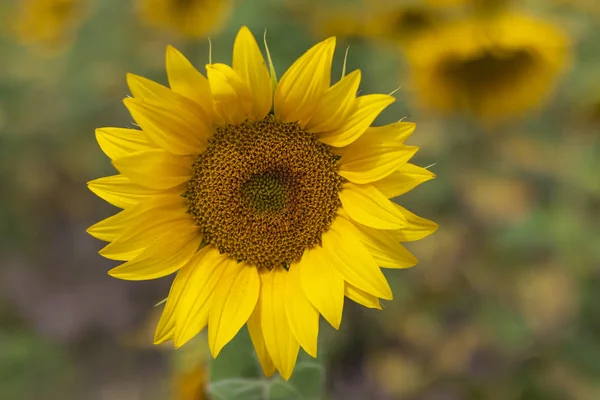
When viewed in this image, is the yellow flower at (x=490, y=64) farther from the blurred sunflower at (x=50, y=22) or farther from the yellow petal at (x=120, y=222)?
the blurred sunflower at (x=50, y=22)

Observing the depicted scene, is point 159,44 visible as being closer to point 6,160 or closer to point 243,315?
point 6,160

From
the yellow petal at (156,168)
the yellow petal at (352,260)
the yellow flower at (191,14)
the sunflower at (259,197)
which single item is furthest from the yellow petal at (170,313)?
the yellow flower at (191,14)

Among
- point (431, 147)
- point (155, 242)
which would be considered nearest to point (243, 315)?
point (155, 242)

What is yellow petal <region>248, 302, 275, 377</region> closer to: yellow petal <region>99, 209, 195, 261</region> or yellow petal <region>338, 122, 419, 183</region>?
yellow petal <region>99, 209, 195, 261</region>

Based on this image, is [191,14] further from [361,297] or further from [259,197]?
[361,297]

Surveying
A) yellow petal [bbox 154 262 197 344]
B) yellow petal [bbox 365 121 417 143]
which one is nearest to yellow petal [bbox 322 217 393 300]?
yellow petal [bbox 365 121 417 143]

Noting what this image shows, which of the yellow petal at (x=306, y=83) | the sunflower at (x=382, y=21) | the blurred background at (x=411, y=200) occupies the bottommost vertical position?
the blurred background at (x=411, y=200)
